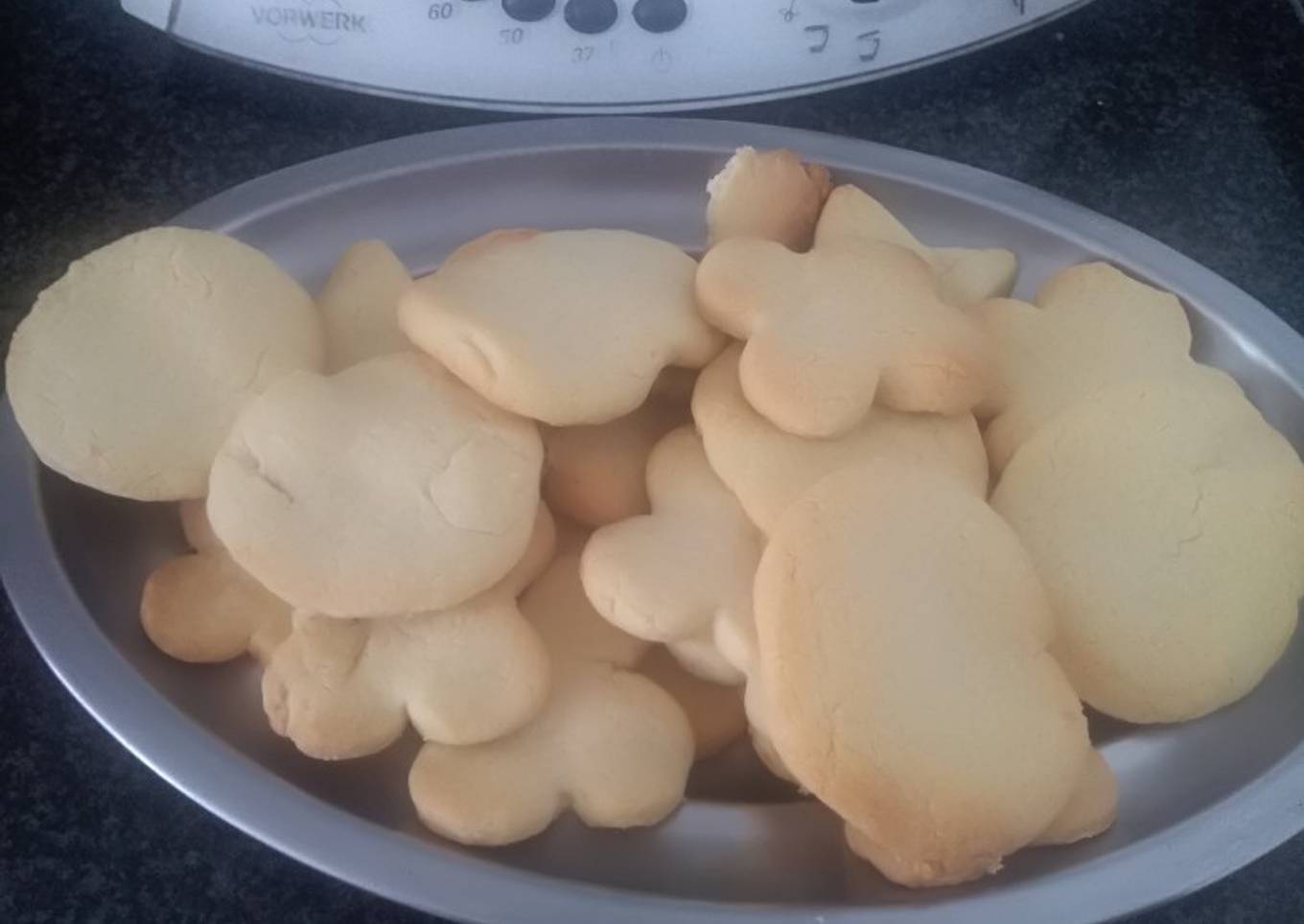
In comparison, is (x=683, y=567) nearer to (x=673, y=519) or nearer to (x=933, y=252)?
(x=673, y=519)

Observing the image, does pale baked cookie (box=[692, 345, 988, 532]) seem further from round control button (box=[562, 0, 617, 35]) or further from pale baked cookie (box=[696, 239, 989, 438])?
round control button (box=[562, 0, 617, 35])

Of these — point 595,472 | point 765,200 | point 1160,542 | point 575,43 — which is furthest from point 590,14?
point 1160,542

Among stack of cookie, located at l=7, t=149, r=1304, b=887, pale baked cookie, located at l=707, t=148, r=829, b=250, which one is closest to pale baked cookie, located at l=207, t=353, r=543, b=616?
stack of cookie, located at l=7, t=149, r=1304, b=887

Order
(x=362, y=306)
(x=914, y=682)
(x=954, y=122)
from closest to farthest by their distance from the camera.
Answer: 1. (x=914, y=682)
2. (x=362, y=306)
3. (x=954, y=122)

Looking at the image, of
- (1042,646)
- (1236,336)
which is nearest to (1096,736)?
(1042,646)

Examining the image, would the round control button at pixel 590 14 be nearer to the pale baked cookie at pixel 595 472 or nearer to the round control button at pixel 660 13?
the round control button at pixel 660 13

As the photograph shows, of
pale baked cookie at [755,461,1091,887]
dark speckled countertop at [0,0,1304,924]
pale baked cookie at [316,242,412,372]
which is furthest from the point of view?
dark speckled countertop at [0,0,1304,924]
